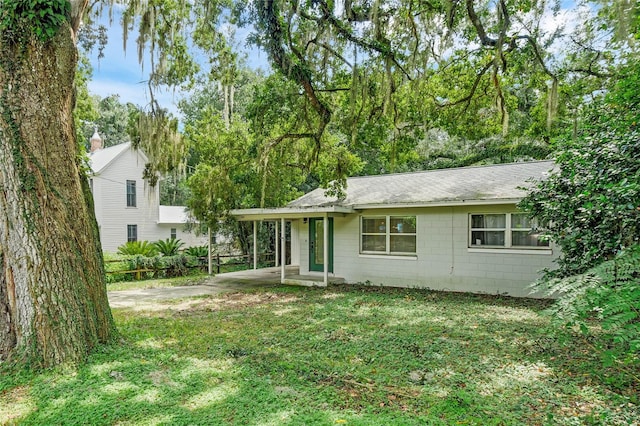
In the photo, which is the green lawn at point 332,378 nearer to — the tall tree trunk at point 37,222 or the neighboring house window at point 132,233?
the tall tree trunk at point 37,222

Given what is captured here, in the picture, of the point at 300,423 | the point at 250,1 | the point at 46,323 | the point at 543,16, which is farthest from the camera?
the point at 543,16

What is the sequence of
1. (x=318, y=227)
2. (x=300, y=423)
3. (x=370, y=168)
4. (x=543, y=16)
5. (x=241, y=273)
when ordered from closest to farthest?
(x=300, y=423)
(x=543, y=16)
(x=318, y=227)
(x=241, y=273)
(x=370, y=168)

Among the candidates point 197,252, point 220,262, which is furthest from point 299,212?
point 220,262

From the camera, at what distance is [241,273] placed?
545 inches

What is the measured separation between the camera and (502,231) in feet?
32.2

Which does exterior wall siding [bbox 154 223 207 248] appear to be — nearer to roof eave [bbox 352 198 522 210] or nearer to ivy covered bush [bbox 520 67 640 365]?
roof eave [bbox 352 198 522 210]

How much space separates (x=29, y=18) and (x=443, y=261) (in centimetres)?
974

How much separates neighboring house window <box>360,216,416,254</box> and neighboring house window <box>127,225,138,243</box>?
14.7 meters

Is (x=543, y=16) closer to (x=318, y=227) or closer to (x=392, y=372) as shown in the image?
(x=318, y=227)

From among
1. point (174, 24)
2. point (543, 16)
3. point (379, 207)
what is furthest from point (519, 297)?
point (174, 24)

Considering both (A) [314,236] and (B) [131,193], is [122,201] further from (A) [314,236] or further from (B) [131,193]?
(A) [314,236]

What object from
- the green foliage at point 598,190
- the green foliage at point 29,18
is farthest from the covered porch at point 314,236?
the green foliage at point 29,18

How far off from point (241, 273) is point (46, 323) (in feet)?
31.1

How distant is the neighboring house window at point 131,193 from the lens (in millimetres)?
20750
